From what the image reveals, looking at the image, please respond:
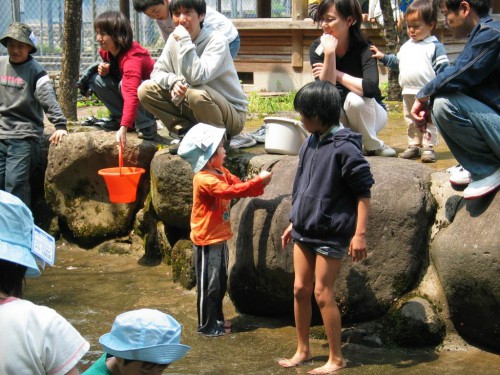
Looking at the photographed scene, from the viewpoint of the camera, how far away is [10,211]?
2453mm

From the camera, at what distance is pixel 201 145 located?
546 cm

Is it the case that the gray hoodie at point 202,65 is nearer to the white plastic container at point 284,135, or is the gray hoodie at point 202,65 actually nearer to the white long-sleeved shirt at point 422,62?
the white plastic container at point 284,135

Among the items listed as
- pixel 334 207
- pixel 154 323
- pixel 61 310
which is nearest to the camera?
pixel 154 323

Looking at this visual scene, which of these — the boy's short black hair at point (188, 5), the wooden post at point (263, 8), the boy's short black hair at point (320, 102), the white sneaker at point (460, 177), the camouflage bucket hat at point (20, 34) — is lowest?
the white sneaker at point (460, 177)

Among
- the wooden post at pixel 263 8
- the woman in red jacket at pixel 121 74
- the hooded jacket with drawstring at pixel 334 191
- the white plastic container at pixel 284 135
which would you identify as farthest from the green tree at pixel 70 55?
the wooden post at pixel 263 8

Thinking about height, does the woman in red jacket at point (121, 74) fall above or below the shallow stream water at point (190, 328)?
above

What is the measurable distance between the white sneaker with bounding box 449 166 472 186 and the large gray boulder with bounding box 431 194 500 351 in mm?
128

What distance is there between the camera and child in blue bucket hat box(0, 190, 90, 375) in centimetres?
245

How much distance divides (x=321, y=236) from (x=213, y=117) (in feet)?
6.24

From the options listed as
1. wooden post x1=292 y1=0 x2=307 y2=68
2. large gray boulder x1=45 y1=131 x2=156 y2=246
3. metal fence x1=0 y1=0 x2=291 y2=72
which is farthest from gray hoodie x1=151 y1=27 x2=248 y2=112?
metal fence x1=0 y1=0 x2=291 y2=72

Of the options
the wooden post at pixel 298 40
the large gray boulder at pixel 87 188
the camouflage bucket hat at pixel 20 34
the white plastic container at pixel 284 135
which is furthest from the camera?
the wooden post at pixel 298 40

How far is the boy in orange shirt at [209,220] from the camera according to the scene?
549cm

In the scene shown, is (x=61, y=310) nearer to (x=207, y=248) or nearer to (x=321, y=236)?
(x=207, y=248)

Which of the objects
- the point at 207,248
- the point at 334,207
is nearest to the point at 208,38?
the point at 207,248
